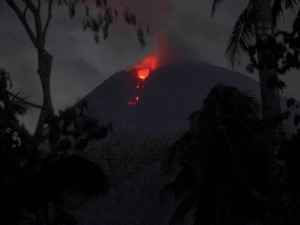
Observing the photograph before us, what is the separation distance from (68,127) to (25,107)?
5763mm

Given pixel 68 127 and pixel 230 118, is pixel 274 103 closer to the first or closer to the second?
pixel 230 118

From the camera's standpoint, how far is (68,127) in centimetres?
818

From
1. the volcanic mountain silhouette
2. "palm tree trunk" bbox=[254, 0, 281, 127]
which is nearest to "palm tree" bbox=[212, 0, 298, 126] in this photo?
"palm tree trunk" bbox=[254, 0, 281, 127]

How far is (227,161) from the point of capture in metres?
14.3

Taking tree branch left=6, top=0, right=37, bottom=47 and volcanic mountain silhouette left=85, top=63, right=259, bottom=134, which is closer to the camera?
tree branch left=6, top=0, right=37, bottom=47

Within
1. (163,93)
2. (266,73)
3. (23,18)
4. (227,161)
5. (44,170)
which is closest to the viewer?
(44,170)

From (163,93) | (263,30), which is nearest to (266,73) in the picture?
(263,30)

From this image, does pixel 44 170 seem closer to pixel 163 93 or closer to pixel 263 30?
pixel 263 30

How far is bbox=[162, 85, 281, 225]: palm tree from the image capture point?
14.3 m

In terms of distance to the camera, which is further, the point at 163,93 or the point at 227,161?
the point at 163,93

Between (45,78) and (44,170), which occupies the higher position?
(45,78)

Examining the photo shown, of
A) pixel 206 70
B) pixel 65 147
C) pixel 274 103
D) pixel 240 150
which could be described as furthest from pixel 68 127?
pixel 206 70

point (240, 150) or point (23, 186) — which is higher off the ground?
point (240, 150)

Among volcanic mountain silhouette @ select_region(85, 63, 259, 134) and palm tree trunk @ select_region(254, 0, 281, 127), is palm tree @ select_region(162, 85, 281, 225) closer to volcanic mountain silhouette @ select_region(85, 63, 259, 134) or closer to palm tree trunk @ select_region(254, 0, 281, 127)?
palm tree trunk @ select_region(254, 0, 281, 127)
